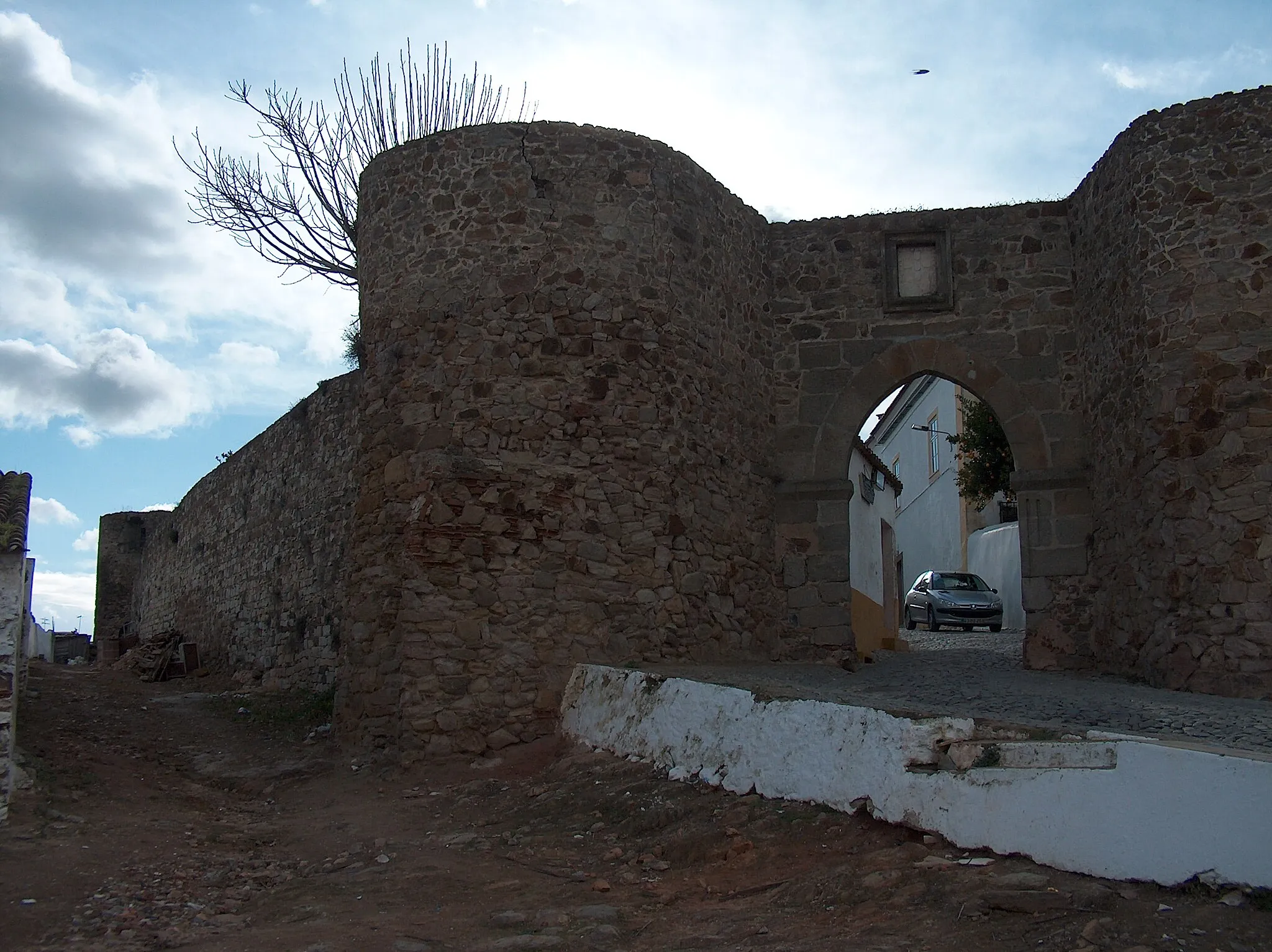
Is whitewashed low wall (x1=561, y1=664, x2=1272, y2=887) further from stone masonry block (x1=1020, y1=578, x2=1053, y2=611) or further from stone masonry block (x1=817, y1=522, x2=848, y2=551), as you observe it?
stone masonry block (x1=1020, y1=578, x2=1053, y2=611)

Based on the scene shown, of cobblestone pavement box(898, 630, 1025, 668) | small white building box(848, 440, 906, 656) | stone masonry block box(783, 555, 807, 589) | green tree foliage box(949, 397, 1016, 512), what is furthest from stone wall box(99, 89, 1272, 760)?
green tree foliage box(949, 397, 1016, 512)

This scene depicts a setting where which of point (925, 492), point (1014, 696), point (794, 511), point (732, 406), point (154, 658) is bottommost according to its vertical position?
point (1014, 696)

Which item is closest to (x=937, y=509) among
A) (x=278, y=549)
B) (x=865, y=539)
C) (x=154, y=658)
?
(x=865, y=539)

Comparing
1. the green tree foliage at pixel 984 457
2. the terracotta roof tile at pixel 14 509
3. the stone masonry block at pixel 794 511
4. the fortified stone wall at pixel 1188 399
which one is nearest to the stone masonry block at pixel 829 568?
the stone masonry block at pixel 794 511

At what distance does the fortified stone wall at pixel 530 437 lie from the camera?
8469mm

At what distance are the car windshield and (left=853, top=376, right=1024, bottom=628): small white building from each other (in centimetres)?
69

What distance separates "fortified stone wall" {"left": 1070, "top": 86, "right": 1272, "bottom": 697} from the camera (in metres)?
8.51

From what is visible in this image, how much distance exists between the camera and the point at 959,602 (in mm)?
19328

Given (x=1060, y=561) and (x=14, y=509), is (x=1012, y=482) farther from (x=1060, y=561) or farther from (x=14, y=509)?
(x=14, y=509)

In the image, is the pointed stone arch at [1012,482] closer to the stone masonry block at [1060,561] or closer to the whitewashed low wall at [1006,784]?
the stone masonry block at [1060,561]

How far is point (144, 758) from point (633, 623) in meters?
3.88

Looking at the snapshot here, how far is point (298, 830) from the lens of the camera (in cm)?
730

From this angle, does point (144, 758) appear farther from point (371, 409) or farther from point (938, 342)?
point (938, 342)

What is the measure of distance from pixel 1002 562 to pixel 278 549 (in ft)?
42.3
